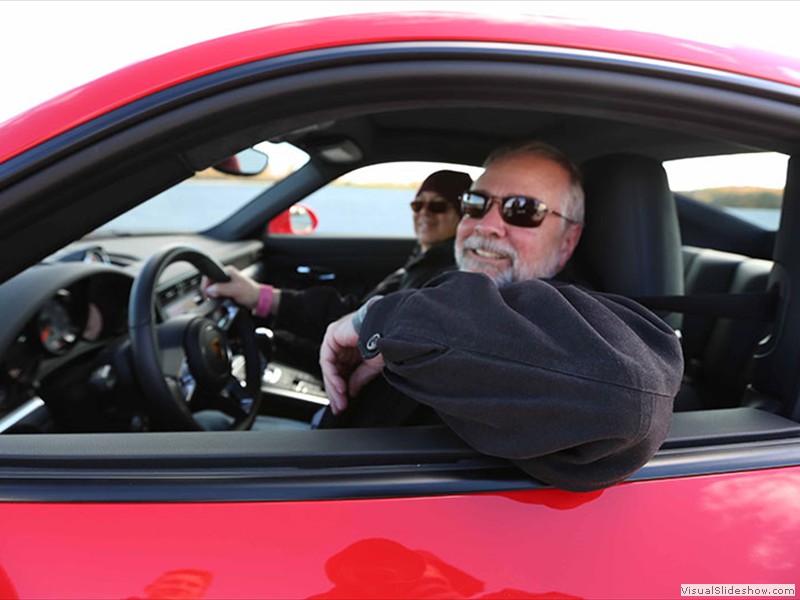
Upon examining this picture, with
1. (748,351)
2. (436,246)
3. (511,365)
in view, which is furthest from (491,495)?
(436,246)

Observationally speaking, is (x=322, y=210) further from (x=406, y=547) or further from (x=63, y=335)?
(x=406, y=547)

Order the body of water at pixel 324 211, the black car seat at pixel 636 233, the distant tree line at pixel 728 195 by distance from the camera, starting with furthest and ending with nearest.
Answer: the body of water at pixel 324 211 < the distant tree line at pixel 728 195 < the black car seat at pixel 636 233

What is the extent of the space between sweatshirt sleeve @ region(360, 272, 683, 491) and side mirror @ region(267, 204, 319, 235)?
300 centimetres

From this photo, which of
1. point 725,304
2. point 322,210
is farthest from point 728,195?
point 322,210

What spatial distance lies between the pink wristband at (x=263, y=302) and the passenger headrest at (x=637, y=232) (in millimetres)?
1532

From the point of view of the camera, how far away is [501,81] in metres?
0.94

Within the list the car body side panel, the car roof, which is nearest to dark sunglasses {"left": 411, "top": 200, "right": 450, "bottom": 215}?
the car roof

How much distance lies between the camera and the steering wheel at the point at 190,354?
157cm

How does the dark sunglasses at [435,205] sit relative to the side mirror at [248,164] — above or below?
below

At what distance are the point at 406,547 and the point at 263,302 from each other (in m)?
1.96

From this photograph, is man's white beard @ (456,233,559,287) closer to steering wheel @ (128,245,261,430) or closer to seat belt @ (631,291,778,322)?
seat belt @ (631,291,778,322)

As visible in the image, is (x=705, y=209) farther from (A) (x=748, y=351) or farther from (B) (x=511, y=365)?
(B) (x=511, y=365)

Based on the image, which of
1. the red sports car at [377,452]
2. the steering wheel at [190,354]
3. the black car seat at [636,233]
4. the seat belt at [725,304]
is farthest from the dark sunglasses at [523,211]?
the steering wheel at [190,354]

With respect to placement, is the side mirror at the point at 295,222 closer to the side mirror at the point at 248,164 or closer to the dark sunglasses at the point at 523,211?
the side mirror at the point at 248,164
